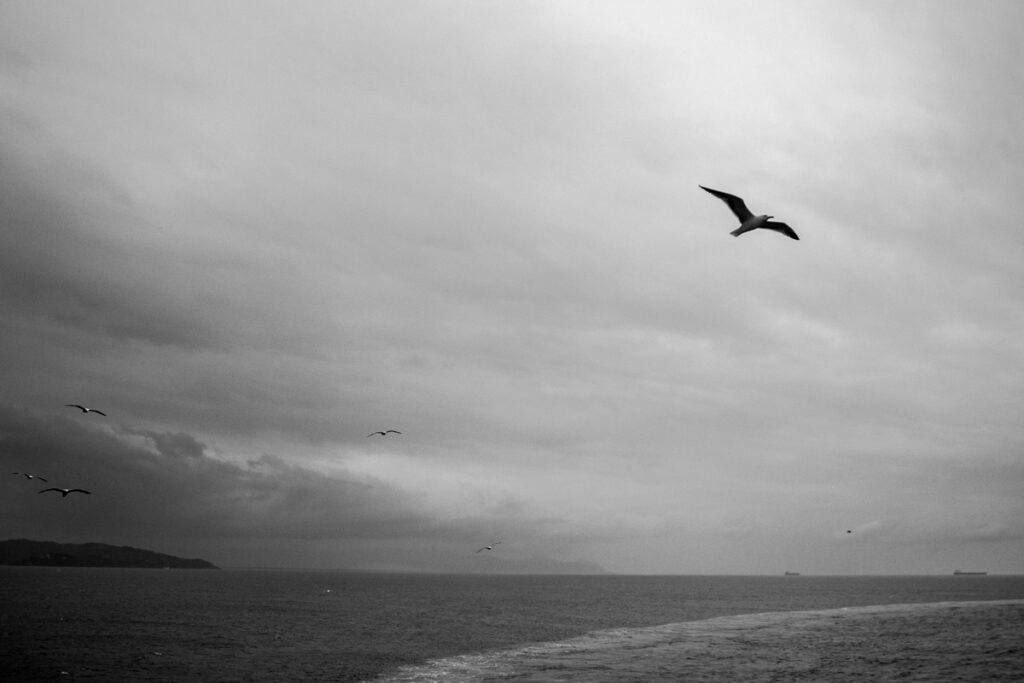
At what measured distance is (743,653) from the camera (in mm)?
57906

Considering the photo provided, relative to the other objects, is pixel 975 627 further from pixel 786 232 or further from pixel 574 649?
pixel 786 232

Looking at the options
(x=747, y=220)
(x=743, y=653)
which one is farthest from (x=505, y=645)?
(x=747, y=220)

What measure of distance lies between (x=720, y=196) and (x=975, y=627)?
76.7 meters

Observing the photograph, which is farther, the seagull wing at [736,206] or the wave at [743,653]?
the wave at [743,653]

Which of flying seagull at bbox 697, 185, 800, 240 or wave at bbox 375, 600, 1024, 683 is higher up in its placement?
flying seagull at bbox 697, 185, 800, 240

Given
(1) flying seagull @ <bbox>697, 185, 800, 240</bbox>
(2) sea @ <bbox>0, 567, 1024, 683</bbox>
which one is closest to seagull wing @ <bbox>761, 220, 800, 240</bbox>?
(1) flying seagull @ <bbox>697, 185, 800, 240</bbox>

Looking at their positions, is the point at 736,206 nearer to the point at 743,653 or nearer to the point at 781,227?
the point at 781,227

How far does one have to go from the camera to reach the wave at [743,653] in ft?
159

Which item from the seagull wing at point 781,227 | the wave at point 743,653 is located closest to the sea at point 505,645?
the wave at point 743,653

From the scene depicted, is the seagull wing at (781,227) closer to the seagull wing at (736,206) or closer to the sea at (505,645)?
the seagull wing at (736,206)

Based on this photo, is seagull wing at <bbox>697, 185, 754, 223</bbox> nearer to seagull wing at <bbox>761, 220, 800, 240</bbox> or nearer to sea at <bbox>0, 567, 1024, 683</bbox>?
seagull wing at <bbox>761, 220, 800, 240</bbox>

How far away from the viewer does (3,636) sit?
68.0 meters

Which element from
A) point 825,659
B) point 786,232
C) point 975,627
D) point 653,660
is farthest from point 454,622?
point 786,232

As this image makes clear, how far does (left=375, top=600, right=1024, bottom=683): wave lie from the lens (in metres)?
48.3
